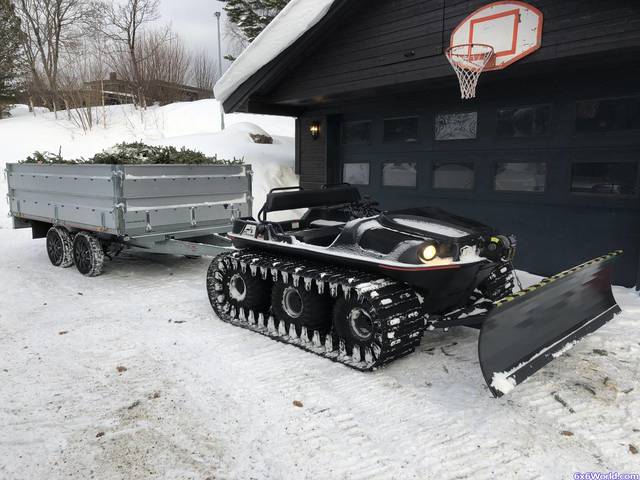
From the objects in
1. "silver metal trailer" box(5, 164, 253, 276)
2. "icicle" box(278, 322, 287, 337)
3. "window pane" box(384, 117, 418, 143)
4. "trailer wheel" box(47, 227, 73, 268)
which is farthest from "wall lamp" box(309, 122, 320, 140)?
"icicle" box(278, 322, 287, 337)

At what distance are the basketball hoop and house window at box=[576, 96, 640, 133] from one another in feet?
4.90

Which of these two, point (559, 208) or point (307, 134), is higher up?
point (307, 134)

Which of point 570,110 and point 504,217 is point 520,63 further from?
point 504,217

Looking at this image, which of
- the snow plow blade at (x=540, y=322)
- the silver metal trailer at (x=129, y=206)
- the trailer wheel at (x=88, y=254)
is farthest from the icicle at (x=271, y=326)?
the trailer wheel at (x=88, y=254)

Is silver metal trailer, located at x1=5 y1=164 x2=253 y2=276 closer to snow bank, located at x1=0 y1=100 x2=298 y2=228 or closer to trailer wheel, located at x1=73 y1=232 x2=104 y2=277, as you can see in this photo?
trailer wheel, located at x1=73 y1=232 x2=104 y2=277

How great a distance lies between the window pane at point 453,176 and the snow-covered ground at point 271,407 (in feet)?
10.8

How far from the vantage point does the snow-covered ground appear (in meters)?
2.72

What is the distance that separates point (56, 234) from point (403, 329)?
249 inches

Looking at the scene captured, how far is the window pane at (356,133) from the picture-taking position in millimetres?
9852

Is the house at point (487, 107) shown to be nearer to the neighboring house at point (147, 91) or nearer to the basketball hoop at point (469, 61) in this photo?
the basketball hoop at point (469, 61)

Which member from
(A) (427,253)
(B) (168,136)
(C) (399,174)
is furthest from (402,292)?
(B) (168,136)

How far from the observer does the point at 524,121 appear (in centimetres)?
717

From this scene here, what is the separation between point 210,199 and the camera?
719 centimetres

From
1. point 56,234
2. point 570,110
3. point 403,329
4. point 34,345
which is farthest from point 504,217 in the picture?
point 56,234
